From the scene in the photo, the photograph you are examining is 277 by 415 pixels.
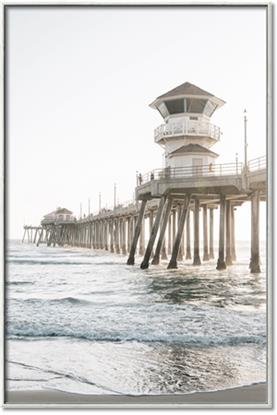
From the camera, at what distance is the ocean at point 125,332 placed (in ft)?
11.4

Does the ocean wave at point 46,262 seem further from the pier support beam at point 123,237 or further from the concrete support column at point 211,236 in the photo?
the concrete support column at point 211,236

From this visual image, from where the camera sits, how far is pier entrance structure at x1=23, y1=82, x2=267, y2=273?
433 centimetres

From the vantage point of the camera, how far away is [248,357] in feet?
11.9

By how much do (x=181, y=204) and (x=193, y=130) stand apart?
84 centimetres

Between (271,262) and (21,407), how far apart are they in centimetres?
183

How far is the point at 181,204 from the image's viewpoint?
533cm

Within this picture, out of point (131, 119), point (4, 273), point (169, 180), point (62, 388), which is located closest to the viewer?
point (62, 388)

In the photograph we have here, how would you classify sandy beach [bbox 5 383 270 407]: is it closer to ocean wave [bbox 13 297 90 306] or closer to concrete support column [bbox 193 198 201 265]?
ocean wave [bbox 13 297 90 306]

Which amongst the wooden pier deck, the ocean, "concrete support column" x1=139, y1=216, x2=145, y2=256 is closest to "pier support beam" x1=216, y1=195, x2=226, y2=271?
the wooden pier deck

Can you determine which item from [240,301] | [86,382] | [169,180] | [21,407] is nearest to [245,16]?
[169,180]

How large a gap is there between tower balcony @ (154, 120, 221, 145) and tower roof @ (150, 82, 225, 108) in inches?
8.3

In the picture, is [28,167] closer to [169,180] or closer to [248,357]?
[169,180]

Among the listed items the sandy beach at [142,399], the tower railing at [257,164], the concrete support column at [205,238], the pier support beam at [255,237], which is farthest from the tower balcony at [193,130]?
the sandy beach at [142,399]

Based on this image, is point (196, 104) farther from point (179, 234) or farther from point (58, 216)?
point (58, 216)
